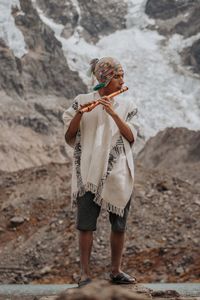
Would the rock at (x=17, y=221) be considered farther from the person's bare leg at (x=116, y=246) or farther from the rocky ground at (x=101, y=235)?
the person's bare leg at (x=116, y=246)

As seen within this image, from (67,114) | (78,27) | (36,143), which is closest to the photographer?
(67,114)

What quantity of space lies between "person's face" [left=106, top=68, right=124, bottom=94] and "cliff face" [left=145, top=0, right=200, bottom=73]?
101 metres

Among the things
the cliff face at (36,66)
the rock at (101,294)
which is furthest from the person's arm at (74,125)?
the cliff face at (36,66)

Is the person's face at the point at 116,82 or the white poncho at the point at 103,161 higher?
the person's face at the point at 116,82

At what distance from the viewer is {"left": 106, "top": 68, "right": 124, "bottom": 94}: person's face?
4992mm

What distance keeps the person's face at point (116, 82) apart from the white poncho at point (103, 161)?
0.26 ft

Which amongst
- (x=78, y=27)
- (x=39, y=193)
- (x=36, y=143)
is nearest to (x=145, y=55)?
(x=78, y=27)

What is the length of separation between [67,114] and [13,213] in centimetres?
1658

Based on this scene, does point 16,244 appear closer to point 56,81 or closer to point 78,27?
point 56,81

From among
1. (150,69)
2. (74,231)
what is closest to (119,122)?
(74,231)

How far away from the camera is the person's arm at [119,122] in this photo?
4.80m

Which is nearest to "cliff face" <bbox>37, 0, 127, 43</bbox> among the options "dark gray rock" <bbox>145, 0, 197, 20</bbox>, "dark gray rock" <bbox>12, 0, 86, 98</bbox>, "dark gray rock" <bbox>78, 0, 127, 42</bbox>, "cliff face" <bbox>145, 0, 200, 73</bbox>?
"dark gray rock" <bbox>78, 0, 127, 42</bbox>

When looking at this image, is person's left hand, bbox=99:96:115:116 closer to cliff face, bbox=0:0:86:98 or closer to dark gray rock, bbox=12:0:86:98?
cliff face, bbox=0:0:86:98

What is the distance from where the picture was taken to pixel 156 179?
72.7 feet
